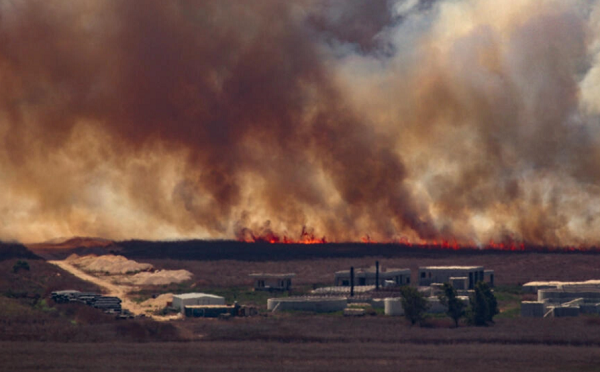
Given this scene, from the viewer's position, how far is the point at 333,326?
134 m

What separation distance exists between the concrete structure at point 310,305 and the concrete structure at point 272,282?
1075 inches

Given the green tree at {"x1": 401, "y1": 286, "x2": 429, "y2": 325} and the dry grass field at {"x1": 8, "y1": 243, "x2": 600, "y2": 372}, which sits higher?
the green tree at {"x1": 401, "y1": 286, "x2": 429, "y2": 325}

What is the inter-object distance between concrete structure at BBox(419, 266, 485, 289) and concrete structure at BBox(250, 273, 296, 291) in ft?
71.8

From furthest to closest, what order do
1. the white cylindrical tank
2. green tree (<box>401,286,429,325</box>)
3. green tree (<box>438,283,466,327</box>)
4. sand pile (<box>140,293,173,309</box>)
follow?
sand pile (<box>140,293,173,309</box>), the white cylindrical tank, green tree (<box>401,286,429,325</box>), green tree (<box>438,283,466,327</box>)

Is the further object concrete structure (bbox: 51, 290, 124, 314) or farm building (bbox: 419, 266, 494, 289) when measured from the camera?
farm building (bbox: 419, 266, 494, 289)

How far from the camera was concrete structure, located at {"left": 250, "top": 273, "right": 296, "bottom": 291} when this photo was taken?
588 feet

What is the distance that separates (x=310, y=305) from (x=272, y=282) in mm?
31901

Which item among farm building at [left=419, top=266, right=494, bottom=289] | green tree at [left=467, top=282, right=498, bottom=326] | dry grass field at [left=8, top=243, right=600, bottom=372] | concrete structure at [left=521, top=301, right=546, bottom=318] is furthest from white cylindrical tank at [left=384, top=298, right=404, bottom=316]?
farm building at [left=419, top=266, right=494, bottom=289]

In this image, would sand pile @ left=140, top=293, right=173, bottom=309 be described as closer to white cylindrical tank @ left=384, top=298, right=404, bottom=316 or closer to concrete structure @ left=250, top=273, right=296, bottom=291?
concrete structure @ left=250, top=273, right=296, bottom=291

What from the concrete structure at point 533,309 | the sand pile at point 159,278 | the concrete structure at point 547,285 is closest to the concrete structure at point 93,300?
the sand pile at point 159,278

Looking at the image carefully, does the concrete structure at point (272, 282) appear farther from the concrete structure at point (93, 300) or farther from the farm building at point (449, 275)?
the concrete structure at point (93, 300)

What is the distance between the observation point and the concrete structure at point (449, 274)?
596ft

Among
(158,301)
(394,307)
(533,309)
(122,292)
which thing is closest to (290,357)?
(394,307)

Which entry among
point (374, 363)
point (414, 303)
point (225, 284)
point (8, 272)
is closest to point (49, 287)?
point (8, 272)
